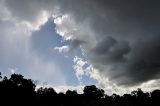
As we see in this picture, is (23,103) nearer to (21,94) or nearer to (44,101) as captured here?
(21,94)

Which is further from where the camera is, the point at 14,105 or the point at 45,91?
the point at 45,91

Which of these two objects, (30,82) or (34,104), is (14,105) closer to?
(34,104)

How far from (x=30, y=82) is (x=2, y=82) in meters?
23.9

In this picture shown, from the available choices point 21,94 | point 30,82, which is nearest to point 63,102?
point 30,82

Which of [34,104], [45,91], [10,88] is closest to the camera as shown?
[10,88]

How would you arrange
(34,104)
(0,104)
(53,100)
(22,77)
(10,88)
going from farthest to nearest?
1. (53,100)
2. (22,77)
3. (34,104)
4. (10,88)
5. (0,104)

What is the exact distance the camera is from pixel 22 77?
537 ft

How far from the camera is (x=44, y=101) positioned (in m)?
173

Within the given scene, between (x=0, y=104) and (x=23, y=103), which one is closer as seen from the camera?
(x=0, y=104)

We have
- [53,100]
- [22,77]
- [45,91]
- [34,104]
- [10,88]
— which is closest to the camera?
[10,88]

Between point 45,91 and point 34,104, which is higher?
point 45,91

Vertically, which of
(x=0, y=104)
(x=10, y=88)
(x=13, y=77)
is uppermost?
(x=13, y=77)

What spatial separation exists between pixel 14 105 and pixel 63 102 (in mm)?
59972

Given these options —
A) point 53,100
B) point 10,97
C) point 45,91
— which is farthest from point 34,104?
point 45,91
